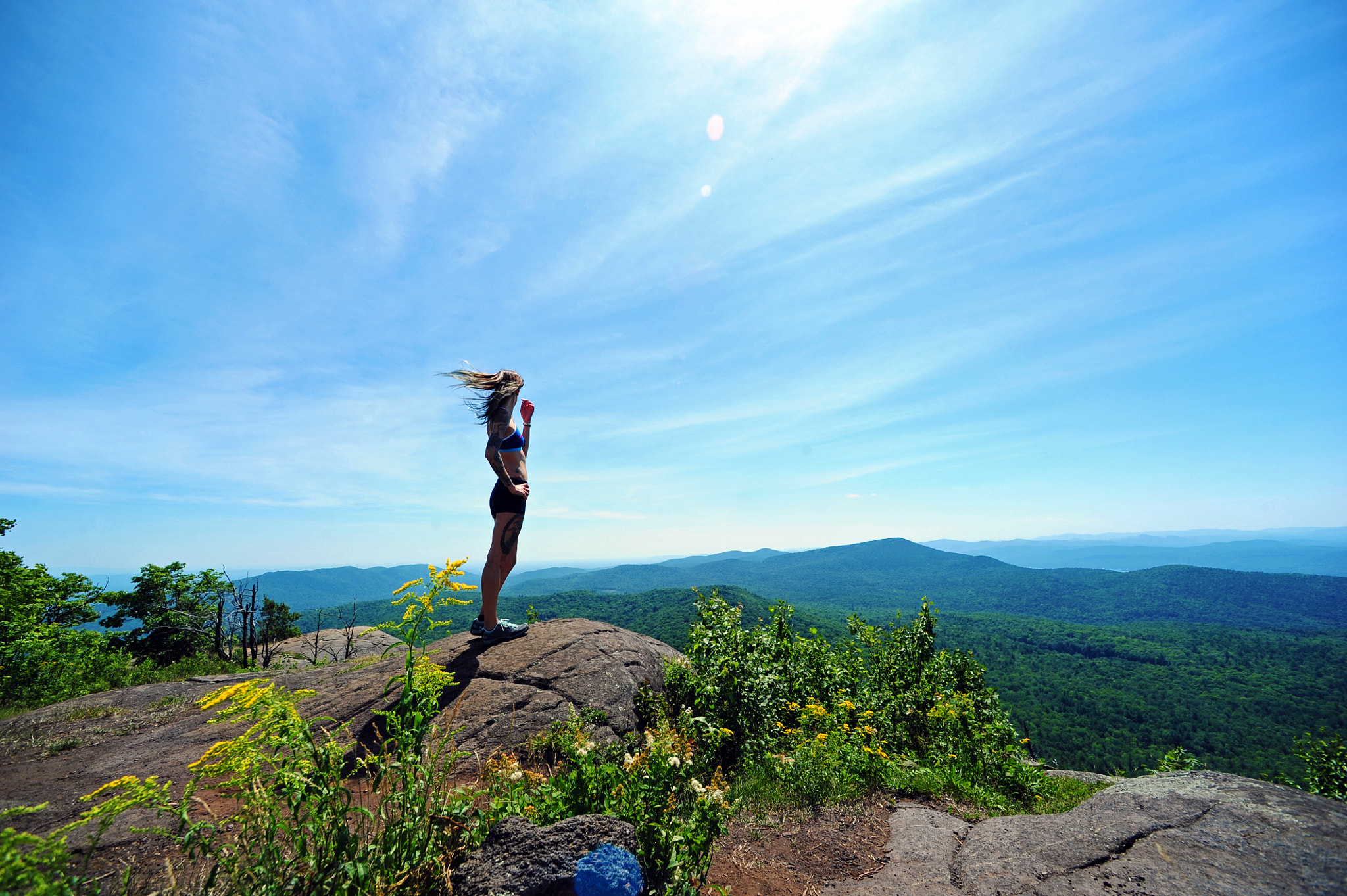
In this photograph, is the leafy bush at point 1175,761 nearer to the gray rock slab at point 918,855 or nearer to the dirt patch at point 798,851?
the gray rock slab at point 918,855

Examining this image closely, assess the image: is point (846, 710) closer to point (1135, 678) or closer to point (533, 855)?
point (533, 855)

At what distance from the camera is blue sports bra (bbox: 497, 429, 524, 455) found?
21.8ft

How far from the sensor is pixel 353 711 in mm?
5906

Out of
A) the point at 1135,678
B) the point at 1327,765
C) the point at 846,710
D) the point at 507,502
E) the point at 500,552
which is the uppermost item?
the point at 507,502

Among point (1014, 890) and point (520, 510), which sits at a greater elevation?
point (520, 510)

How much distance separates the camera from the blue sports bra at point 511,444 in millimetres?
6641

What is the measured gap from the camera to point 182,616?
1856 cm

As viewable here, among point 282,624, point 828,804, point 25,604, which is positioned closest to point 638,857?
point 828,804

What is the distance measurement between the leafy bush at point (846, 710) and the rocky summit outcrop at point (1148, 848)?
110 centimetres

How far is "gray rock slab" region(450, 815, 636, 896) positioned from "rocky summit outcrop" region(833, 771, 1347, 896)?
2.00 metres

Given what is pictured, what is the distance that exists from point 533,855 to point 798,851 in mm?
2563

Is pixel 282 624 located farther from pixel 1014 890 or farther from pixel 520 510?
pixel 1014 890

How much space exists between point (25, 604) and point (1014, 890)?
75.4 feet

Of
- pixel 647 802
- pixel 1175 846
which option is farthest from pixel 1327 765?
pixel 647 802
